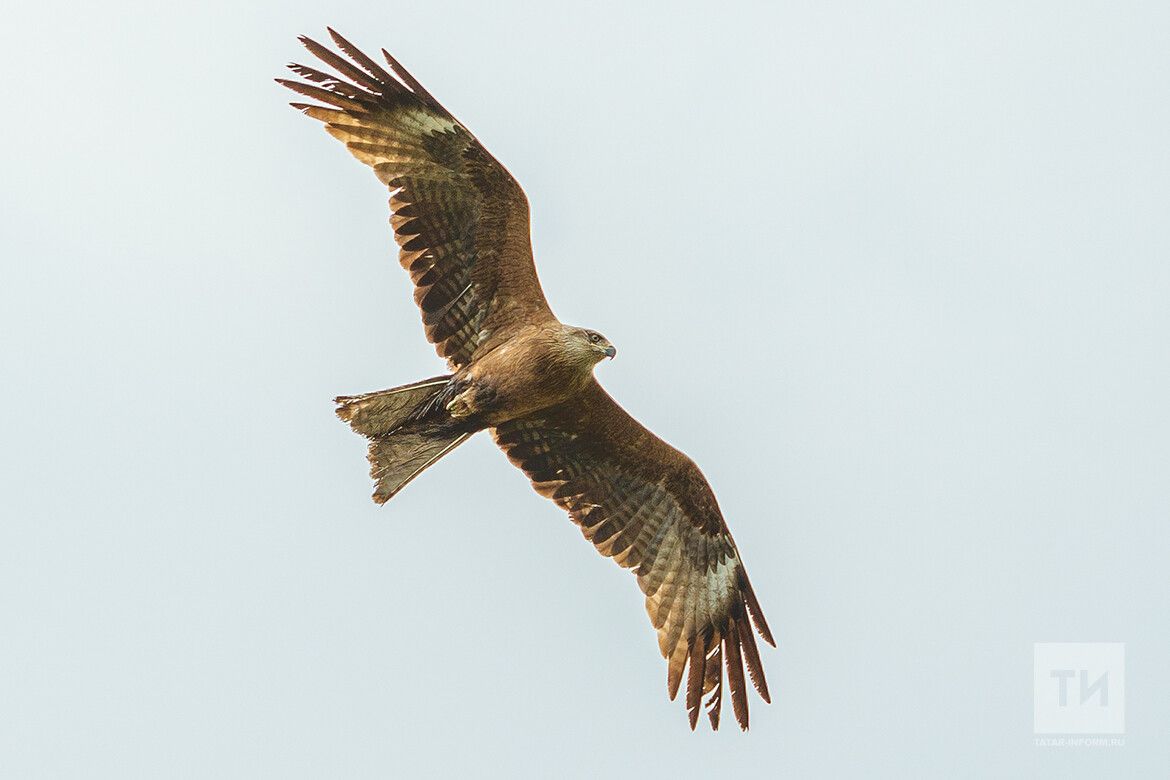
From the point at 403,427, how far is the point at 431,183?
6.06ft

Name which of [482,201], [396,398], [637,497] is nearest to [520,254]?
[482,201]

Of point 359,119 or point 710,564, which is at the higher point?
point 359,119

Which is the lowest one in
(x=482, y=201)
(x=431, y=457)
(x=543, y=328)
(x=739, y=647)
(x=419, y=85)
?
(x=739, y=647)

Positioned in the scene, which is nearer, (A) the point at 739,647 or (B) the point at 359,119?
(B) the point at 359,119

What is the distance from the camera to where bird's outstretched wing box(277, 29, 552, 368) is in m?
12.0

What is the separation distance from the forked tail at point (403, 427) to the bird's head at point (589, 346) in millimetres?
1014

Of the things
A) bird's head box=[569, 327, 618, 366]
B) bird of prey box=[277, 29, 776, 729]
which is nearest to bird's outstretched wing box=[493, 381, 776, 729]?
bird of prey box=[277, 29, 776, 729]

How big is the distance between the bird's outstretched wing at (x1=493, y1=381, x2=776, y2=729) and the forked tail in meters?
0.87

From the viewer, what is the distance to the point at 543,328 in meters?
12.1

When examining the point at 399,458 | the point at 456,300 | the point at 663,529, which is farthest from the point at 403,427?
the point at 663,529

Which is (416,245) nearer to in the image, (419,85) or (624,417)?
(419,85)

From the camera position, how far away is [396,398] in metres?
12.0

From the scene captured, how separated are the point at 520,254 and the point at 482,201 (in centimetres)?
50

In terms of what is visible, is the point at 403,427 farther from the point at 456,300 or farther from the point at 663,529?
the point at 663,529
